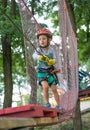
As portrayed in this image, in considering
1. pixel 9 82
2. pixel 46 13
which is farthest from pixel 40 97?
pixel 46 13

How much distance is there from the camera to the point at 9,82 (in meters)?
8.17

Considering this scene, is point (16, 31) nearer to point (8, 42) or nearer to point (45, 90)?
point (8, 42)

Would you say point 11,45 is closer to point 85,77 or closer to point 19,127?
point 85,77

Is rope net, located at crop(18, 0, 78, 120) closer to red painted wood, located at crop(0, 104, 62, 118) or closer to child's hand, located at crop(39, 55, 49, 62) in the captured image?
child's hand, located at crop(39, 55, 49, 62)

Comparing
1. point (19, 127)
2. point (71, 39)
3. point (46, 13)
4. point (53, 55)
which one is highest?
point (46, 13)

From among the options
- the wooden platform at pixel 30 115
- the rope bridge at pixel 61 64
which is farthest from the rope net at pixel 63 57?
the wooden platform at pixel 30 115

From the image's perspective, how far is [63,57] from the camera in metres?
4.82

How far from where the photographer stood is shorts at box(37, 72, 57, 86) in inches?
147

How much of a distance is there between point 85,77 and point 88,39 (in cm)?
299

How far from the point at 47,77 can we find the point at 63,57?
1.08m

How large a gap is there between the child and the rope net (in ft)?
0.33

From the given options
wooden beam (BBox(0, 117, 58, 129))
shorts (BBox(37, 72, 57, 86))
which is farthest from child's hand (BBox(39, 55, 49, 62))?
wooden beam (BBox(0, 117, 58, 129))

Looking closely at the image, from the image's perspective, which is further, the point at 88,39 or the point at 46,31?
the point at 88,39

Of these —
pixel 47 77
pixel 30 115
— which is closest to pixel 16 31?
pixel 47 77
